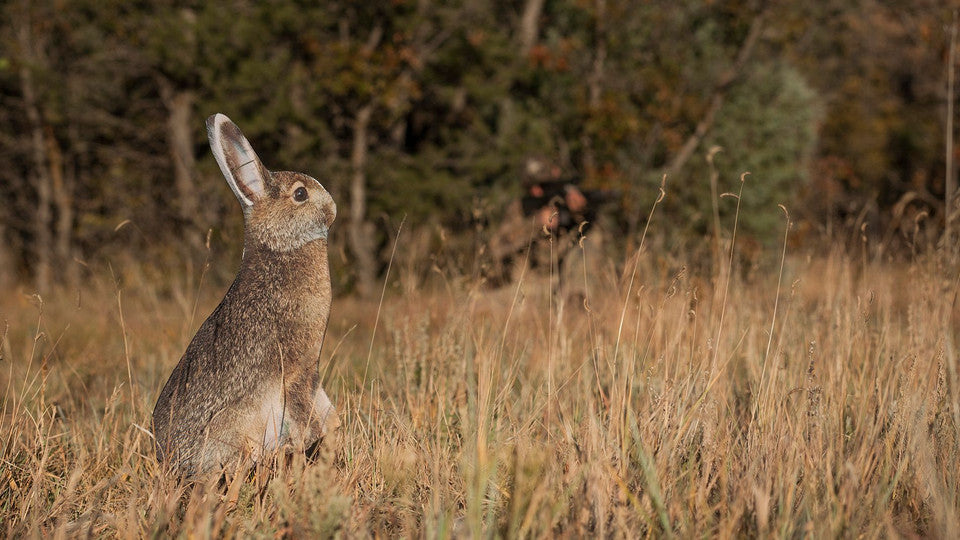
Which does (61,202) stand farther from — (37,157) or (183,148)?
(183,148)

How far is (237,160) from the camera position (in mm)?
2297

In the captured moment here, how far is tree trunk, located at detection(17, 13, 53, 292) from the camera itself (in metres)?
11.7

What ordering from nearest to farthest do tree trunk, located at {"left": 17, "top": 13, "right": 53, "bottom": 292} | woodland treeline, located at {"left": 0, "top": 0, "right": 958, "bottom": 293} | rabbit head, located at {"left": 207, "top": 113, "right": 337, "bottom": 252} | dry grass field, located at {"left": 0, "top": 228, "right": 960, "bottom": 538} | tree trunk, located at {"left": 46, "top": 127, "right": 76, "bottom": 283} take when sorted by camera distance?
dry grass field, located at {"left": 0, "top": 228, "right": 960, "bottom": 538} → rabbit head, located at {"left": 207, "top": 113, "right": 337, "bottom": 252} → woodland treeline, located at {"left": 0, "top": 0, "right": 958, "bottom": 293} → tree trunk, located at {"left": 17, "top": 13, "right": 53, "bottom": 292} → tree trunk, located at {"left": 46, "top": 127, "right": 76, "bottom": 283}

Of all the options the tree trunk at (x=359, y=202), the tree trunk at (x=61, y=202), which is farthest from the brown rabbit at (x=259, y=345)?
the tree trunk at (x=61, y=202)

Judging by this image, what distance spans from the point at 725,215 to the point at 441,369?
35.8ft

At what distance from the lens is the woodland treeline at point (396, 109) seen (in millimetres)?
10648

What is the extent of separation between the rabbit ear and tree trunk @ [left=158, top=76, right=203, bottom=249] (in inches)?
338

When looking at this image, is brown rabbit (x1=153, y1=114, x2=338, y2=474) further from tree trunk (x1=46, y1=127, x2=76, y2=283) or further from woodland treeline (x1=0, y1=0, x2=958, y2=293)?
tree trunk (x1=46, y1=127, x2=76, y2=283)

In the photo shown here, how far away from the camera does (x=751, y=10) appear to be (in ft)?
42.5

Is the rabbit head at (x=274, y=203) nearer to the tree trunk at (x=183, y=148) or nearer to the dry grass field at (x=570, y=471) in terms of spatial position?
the dry grass field at (x=570, y=471)

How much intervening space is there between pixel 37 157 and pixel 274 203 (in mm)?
11935

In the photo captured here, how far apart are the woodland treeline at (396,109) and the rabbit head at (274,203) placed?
6629 mm

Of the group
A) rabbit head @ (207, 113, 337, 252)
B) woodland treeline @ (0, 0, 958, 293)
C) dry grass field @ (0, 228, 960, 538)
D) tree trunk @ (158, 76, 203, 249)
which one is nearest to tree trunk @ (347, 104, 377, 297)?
woodland treeline @ (0, 0, 958, 293)

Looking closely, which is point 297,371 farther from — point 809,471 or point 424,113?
point 424,113
